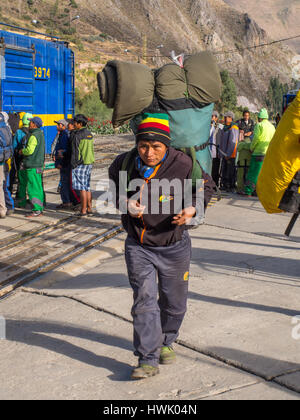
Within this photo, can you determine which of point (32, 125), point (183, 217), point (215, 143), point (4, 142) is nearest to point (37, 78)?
point (215, 143)

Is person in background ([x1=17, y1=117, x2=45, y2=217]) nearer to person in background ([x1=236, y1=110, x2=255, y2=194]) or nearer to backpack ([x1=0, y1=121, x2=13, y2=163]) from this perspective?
backpack ([x1=0, y1=121, x2=13, y2=163])

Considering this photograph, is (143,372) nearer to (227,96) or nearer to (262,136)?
(262,136)

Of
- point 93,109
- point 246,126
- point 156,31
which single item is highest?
point 156,31

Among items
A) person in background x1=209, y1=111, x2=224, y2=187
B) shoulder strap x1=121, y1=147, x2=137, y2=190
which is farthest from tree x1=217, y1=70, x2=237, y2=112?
shoulder strap x1=121, y1=147, x2=137, y2=190

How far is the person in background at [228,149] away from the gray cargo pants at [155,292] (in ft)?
26.9

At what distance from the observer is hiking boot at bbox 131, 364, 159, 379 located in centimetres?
373

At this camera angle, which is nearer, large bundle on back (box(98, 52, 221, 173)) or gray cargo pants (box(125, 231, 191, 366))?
gray cargo pants (box(125, 231, 191, 366))

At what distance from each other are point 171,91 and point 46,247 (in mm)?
3847

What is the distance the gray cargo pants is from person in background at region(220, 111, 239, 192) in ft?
26.9

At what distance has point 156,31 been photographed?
10825 cm

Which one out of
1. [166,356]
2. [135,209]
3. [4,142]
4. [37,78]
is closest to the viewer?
[135,209]

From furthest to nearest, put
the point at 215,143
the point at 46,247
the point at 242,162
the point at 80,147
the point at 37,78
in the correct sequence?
the point at 37,78 < the point at 215,143 < the point at 242,162 < the point at 80,147 < the point at 46,247

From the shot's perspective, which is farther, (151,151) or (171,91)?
(171,91)

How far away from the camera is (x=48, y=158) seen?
55.4ft
